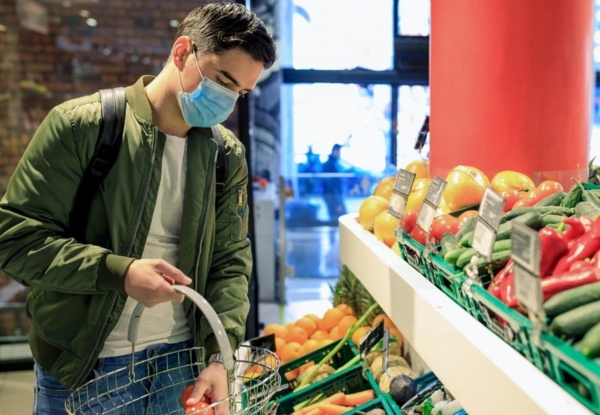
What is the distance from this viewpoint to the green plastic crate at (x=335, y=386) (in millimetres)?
2383

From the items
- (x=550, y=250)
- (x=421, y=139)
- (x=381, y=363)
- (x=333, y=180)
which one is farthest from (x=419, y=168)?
(x=333, y=180)

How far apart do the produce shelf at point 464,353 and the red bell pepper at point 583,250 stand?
0.54ft

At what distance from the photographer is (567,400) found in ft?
2.97

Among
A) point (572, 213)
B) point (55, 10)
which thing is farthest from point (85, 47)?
point (572, 213)

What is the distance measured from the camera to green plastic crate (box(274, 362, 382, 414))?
7.82 ft

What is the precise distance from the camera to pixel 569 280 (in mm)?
1045

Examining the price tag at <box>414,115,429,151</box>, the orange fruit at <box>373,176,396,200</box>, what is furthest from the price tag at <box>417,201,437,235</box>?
the price tag at <box>414,115,429,151</box>

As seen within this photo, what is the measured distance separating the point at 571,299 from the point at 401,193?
0.90 m

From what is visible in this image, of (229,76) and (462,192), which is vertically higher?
(229,76)

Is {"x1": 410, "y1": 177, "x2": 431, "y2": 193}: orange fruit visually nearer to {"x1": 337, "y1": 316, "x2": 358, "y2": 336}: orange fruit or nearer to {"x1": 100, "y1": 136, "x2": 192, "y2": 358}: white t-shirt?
{"x1": 100, "y1": 136, "x2": 192, "y2": 358}: white t-shirt

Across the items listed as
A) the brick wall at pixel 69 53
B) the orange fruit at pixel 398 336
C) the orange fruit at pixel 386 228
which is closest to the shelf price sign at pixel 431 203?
the orange fruit at pixel 386 228

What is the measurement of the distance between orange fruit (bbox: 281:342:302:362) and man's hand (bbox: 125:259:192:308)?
5.02 feet

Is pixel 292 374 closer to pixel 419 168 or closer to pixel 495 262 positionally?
pixel 419 168

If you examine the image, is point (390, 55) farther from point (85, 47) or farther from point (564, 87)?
point (564, 87)
